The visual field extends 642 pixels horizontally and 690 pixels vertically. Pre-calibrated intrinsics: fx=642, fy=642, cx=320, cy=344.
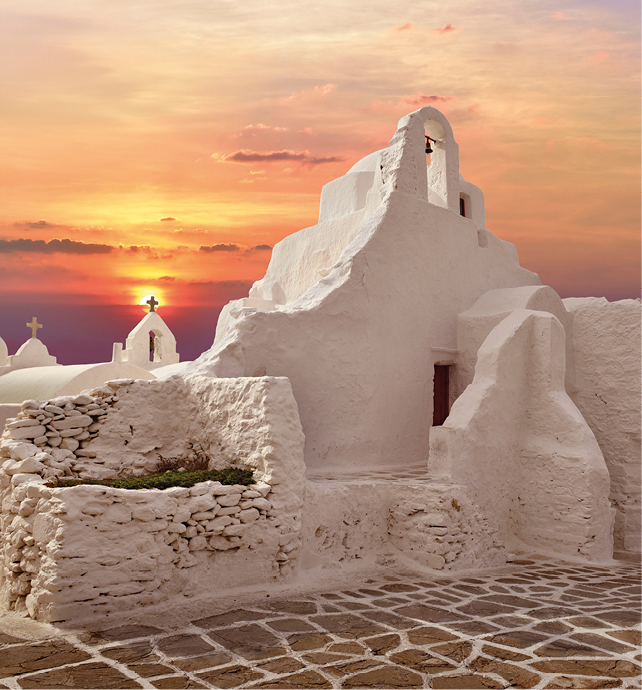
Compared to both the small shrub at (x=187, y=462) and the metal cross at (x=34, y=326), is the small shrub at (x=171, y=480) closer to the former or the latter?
the small shrub at (x=187, y=462)

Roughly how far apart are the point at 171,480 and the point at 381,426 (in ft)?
14.0

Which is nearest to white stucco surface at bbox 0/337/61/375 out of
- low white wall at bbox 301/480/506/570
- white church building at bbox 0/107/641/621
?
white church building at bbox 0/107/641/621

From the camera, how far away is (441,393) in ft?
38.3

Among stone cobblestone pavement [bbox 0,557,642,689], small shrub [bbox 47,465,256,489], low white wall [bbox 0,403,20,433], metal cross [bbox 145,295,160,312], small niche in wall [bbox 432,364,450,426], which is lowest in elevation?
stone cobblestone pavement [bbox 0,557,642,689]

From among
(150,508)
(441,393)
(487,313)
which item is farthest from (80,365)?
(150,508)

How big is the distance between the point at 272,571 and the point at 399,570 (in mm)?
1888

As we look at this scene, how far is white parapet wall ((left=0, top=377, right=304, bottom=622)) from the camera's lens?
5711 millimetres

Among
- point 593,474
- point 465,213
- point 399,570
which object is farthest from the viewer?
point 465,213

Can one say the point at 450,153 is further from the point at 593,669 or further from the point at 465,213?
the point at 593,669

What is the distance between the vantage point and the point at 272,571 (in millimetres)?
6816

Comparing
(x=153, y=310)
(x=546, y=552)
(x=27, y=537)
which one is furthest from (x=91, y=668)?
(x=153, y=310)

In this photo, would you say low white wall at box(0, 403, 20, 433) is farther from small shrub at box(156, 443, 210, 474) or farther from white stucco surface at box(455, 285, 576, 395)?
white stucco surface at box(455, 285, 576, 395)

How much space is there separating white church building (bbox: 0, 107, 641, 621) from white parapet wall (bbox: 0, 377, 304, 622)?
21 mm

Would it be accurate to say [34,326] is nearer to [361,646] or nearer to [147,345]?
[147,345]
